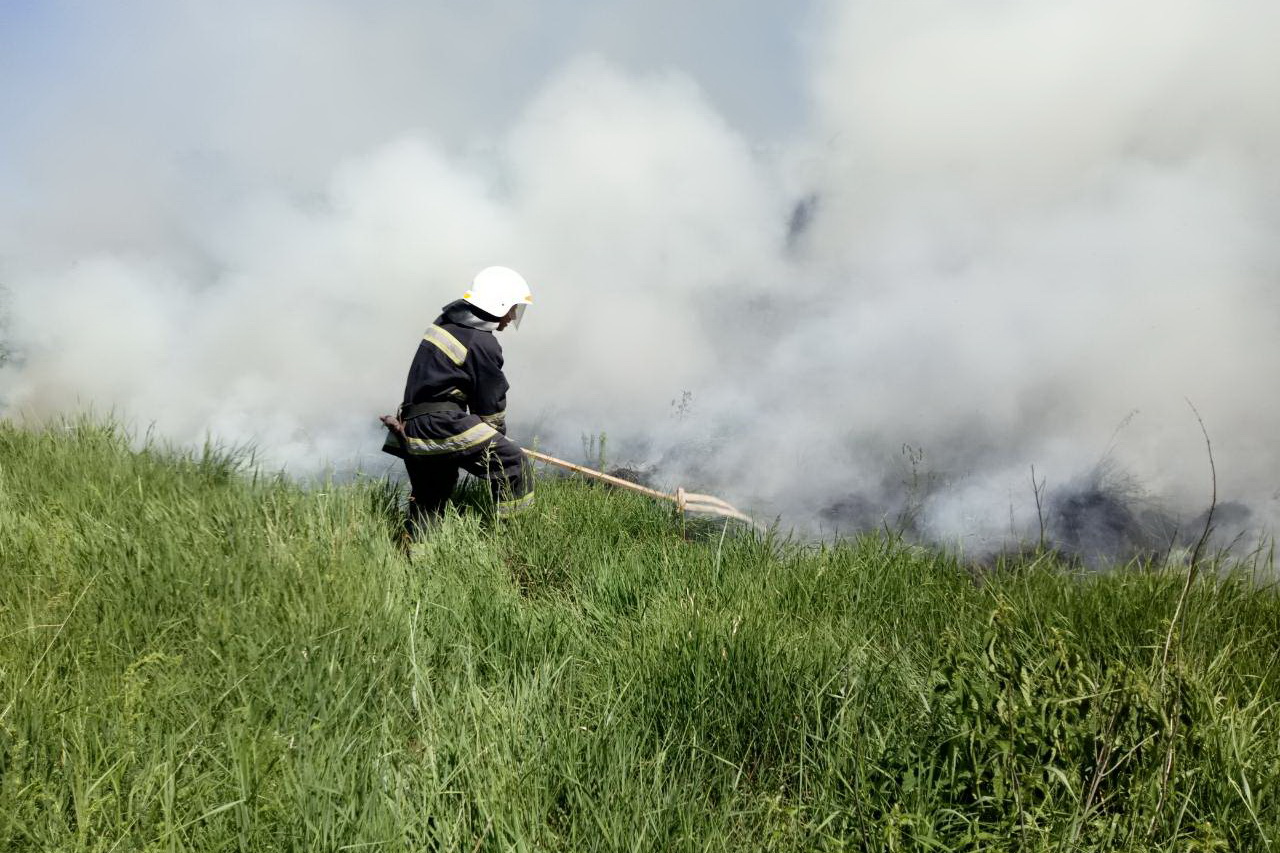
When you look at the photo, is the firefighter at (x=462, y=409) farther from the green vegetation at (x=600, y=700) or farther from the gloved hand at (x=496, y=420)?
the green vegetation at (x=600, y=700)

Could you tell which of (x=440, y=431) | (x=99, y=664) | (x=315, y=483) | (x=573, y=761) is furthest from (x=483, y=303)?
(x=573, y=761)

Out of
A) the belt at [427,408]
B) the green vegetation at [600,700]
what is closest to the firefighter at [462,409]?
the belt at [427,408]

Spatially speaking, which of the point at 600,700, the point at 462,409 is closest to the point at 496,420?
the point at 462,409

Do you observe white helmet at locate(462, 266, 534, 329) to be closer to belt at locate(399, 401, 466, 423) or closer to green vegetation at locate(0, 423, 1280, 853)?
belt at locate(399, 401, 466, 423)

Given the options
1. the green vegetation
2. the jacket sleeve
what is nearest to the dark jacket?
the jacket sleeve

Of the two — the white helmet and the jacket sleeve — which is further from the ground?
the white helmet

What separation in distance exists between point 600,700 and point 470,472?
2.69m

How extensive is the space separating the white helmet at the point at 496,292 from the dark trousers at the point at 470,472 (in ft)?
2.79

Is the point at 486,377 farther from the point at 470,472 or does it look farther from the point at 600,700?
the point at 600,700

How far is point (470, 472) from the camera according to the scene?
491 centimetres

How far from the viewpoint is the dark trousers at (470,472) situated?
468cm

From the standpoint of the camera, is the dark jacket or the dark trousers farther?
the dark jacket

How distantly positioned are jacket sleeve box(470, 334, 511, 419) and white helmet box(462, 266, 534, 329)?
8.0 inches

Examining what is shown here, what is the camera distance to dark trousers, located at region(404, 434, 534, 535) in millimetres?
4680
